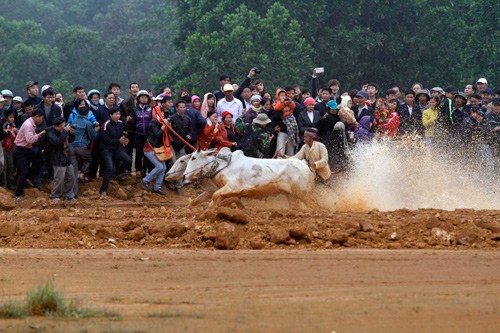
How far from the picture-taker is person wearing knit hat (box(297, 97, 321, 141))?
15.4 metres

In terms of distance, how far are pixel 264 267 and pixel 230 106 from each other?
719cm

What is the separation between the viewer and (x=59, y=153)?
14.7 metres

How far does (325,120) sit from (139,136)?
3.84 metres

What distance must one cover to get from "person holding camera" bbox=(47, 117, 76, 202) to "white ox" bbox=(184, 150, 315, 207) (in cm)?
287

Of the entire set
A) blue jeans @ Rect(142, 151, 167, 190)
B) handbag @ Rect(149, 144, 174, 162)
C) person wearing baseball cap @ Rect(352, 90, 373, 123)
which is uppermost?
Result: person wearing baseball cap @ Rect(352, 90, 373, 123)

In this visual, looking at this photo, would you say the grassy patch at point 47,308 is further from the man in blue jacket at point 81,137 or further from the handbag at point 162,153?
the handbag at point 162,153

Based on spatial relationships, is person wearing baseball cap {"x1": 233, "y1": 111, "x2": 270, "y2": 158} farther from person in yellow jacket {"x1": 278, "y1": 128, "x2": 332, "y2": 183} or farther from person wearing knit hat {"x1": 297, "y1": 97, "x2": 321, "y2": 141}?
person in yellow jacket {"x1": 278, "y1": 128, "x2": 332, "y2": 183}

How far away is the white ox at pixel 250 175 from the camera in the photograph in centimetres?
1298

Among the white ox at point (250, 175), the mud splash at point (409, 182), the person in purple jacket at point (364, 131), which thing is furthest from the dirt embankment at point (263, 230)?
the person in purple jacket at point (364, 131)

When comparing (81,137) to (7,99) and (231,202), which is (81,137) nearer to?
(7,99)

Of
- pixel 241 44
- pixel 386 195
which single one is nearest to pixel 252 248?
pixel 386 195

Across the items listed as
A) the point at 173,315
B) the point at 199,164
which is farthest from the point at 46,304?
the point at 199,164

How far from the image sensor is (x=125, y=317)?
23.6 feet

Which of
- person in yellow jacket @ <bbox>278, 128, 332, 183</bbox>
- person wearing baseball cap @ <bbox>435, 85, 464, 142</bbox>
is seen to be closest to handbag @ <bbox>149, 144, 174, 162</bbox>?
person in yellow jacket @ <bbox>278, 128, 332, 183</bbox>
